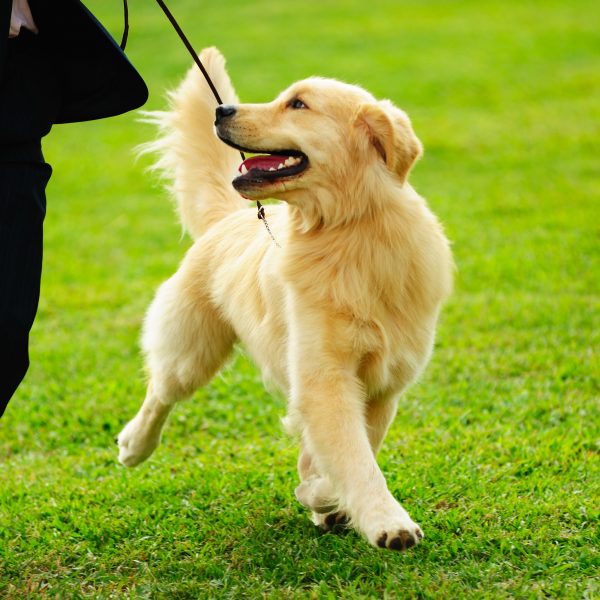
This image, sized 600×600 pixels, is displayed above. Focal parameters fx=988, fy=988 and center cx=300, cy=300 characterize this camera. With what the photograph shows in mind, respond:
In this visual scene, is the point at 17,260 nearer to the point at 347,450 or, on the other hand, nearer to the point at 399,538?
the point at 347,450

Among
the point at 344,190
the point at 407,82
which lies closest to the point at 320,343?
the point at 344,190

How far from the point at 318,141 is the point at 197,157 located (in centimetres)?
144

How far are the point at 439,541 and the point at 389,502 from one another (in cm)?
84

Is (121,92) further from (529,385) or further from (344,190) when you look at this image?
(529,385)

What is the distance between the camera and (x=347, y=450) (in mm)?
3748

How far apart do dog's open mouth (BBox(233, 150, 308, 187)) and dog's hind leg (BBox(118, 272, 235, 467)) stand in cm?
99

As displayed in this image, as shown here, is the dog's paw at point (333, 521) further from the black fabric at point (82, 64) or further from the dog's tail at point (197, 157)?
the black fabric at point (82, 64)

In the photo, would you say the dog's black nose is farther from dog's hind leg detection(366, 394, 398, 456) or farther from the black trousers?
dog's hind leg detection(366, 394, 398, 456)

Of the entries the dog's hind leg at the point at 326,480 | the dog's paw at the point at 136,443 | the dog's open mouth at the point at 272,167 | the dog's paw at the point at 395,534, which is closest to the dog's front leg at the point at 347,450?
the dog's paw at the point at 395,534

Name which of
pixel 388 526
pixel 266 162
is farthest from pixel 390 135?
pixel 388 526

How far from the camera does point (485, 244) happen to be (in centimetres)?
994

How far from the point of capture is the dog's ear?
13.0ft

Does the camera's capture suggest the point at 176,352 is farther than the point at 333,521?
Yes

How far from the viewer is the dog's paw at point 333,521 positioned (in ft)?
14.6
